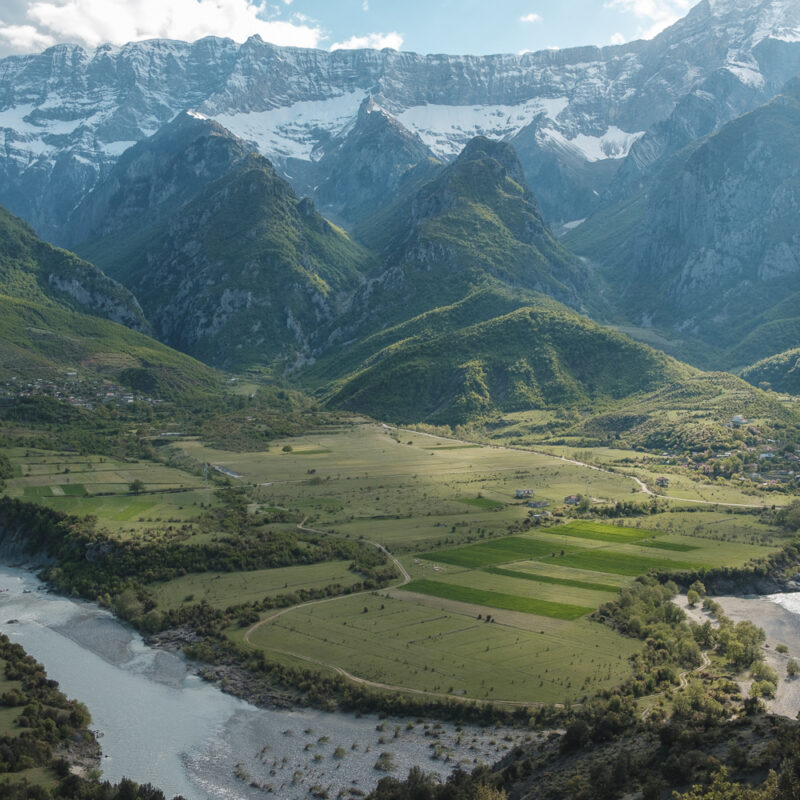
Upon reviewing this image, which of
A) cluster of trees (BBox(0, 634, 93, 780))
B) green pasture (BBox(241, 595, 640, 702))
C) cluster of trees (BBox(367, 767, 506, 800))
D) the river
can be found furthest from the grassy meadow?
cluster of trees (BBox(0, 634, 93, 780))

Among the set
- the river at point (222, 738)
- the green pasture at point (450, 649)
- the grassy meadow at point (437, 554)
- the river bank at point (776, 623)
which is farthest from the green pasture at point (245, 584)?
the river bank at point (776, 623)

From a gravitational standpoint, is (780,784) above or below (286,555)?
above

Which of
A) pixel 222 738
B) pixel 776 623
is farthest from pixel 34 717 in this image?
pixel 776 623

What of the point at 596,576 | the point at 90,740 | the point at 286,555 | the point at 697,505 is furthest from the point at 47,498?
the point at 697,505

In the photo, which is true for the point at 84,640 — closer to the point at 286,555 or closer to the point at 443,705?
the point at 286,555

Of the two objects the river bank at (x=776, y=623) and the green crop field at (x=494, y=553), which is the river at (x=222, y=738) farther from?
the green crop field at (x=494, y=553)

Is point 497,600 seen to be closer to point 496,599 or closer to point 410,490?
point 496,599
